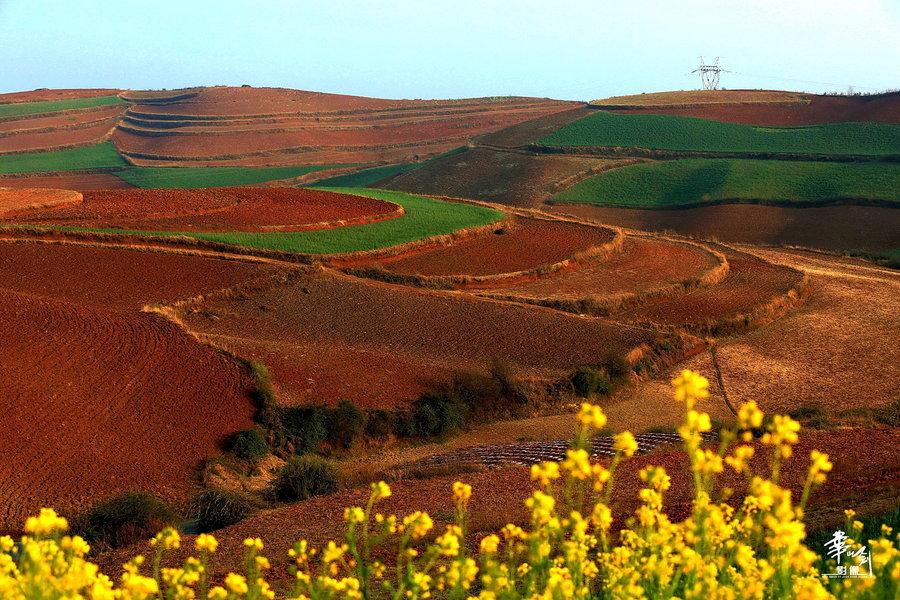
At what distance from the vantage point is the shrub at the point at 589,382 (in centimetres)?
2780

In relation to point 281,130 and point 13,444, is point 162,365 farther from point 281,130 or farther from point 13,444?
point 281,130

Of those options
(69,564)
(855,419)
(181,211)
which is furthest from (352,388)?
(181,211)

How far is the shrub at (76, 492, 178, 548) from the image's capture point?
17.5 metres

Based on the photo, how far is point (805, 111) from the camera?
93188mm

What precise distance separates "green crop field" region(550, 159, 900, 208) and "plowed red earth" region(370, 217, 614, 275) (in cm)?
2139

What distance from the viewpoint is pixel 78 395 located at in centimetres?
2247

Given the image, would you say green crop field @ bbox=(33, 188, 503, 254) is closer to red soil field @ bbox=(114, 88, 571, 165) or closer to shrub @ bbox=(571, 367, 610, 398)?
shrub @ bbox=(571, 367, 610, 398)

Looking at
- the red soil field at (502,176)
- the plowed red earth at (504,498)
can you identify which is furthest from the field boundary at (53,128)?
the plowed red earth at (504,498)

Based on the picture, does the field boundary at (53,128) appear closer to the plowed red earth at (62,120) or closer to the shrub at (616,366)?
the plowed red earth at (62,120)

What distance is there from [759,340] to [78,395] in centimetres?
2224

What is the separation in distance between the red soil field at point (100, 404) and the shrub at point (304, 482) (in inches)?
76.7

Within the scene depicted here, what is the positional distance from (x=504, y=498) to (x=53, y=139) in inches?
4377

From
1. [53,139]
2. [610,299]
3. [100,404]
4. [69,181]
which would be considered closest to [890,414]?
[610,299]

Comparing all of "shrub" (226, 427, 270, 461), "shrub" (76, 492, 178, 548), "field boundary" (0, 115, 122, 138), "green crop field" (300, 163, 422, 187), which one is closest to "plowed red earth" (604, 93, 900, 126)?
"green crop field" (300, 163, 422, 187)
